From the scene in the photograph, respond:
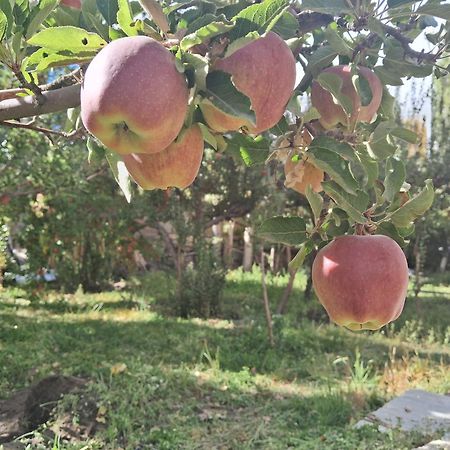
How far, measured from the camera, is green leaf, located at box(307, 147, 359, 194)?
693 millimetres

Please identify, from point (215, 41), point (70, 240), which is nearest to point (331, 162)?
point (215, 41)

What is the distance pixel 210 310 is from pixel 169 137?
5.33 m

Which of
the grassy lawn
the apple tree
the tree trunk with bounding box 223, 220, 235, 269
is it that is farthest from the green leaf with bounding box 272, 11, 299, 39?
the tree trunk with bounding box 223, 220, 235, 269

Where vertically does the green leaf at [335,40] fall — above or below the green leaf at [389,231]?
above

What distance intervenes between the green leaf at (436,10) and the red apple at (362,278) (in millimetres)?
317

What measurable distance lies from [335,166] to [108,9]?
1.04ft

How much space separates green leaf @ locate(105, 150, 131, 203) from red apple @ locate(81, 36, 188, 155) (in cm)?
20

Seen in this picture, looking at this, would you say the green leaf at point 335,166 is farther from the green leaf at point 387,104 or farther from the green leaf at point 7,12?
the green leaf at point 7,12

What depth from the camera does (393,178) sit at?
2.64 ft

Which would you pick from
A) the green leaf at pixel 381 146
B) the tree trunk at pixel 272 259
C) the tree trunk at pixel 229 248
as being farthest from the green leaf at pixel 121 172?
the tree trunk at pixel 229 248

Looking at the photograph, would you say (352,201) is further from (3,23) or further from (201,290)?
(201,290)

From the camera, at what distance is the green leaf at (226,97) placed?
53 centimetres

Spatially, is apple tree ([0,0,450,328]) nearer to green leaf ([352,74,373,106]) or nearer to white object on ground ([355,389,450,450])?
green leaf ([352,74,373,106])

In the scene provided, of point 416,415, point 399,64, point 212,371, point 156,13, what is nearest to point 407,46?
point 399,64
